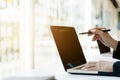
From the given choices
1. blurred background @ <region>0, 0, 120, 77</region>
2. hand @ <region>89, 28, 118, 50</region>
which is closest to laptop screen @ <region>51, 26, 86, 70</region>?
hand @ <region>89, 28, 118, 50</region>

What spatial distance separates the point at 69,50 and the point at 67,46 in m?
0.03

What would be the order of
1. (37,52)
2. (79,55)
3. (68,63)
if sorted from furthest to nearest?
(37,52) < (79,55) < (68,63)

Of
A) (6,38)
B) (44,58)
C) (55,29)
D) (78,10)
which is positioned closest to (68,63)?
(55,29)

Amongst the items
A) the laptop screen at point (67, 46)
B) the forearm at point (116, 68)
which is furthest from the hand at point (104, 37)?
the forearm at point (116, 68)

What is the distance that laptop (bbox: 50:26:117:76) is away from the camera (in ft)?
3.86

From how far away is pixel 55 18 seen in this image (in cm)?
274

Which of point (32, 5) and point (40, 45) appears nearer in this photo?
point (32, 5)

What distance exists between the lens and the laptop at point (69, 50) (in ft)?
3.86

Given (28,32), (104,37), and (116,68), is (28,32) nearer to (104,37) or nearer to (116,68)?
(104,37)

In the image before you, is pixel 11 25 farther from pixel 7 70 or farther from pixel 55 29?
pixel 55 29

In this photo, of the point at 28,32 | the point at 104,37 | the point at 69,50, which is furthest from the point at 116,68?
the point at 28,32

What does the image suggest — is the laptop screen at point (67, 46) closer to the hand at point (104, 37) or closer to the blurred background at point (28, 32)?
the hand at point (104, 37)

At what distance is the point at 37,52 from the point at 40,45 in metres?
0.09

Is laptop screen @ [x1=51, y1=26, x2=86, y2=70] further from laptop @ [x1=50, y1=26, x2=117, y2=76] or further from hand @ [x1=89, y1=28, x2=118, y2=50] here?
hand @ [x1=89, y1=28, x2=118, y2=50]
